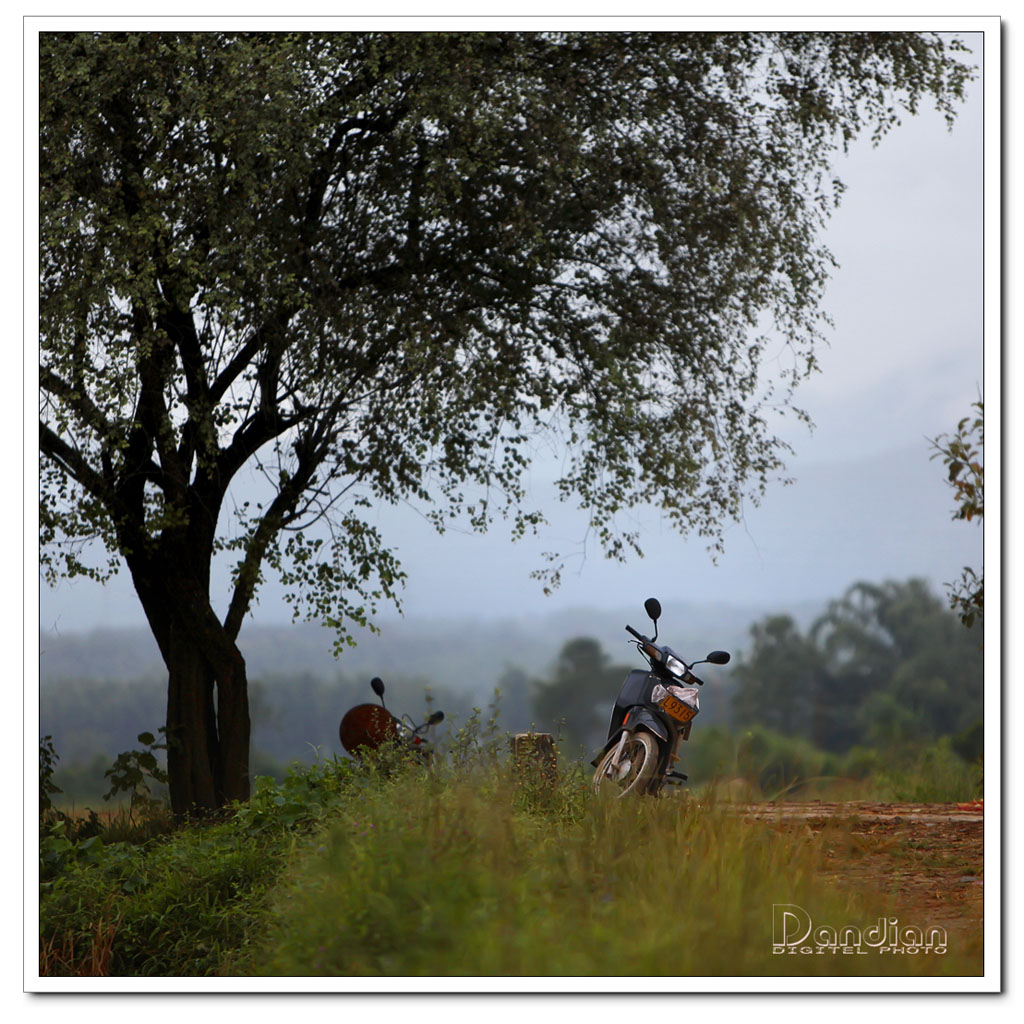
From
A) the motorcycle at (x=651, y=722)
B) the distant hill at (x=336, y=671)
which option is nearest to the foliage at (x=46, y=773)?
the distant hill at (x=336, y=671)

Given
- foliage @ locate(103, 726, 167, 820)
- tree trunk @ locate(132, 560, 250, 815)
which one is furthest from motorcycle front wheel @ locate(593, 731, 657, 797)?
foliage @ locate(103, 726, 167, 820)

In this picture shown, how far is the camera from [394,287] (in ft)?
16.2

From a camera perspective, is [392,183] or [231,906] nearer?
[231,906]

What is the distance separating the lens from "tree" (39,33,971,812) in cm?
448

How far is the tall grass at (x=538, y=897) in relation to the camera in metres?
3.27

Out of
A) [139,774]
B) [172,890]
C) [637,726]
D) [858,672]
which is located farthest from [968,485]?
[139,774]

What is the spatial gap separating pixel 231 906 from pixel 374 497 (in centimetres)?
190

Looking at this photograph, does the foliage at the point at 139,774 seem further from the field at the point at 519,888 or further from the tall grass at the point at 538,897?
the tall grass at the point at 538,897

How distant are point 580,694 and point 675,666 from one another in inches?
17.1

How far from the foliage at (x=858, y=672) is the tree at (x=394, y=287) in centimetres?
66

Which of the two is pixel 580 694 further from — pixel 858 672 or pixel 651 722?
pixel 858 672
